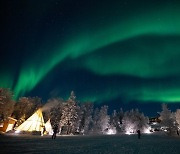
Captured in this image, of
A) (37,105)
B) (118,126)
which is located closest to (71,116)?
(37,105)

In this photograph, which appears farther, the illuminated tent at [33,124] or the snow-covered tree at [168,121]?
the snow-covered tree at [168,121]

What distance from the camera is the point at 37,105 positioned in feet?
270

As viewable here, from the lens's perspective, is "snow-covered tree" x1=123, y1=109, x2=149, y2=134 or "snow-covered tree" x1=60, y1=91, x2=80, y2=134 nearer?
"snow-covered tree" x1=60, y1=91, x2=80, y2=134

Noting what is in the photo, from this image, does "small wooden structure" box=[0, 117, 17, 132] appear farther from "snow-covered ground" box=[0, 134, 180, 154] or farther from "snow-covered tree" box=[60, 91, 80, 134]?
"snow-covered ground" box=[0, 134, 180, 154]

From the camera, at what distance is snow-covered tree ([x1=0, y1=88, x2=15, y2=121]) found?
49.7m

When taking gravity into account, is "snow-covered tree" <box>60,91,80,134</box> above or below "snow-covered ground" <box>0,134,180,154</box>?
above

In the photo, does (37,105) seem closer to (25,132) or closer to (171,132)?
(25,132)

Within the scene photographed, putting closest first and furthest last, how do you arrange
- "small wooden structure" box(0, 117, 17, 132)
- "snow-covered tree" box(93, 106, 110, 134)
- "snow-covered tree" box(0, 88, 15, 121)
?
"small wooden structure" box(0, 117, 17, 132)
"snow-covered tree" box(0, 88, 15, 121)
"snow-covered tree" box(93, 106, 110, 134)

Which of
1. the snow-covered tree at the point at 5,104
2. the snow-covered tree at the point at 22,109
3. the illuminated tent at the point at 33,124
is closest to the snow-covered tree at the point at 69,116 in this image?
the snow-covered tree at the point at 5,104

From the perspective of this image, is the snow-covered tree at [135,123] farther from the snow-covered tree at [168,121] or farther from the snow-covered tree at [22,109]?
the snow-covered tree at [22,109]

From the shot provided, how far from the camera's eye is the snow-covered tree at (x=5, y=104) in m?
49.7

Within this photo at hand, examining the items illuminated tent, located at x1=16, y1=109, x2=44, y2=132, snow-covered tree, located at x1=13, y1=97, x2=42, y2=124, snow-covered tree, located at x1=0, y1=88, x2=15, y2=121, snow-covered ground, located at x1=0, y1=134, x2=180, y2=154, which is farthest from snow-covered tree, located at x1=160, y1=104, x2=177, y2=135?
snow-covered tree, located at x1=13, y1=97, x2=42, y2=124

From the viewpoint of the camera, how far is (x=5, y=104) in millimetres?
54906

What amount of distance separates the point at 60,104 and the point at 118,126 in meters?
→ 37.4
